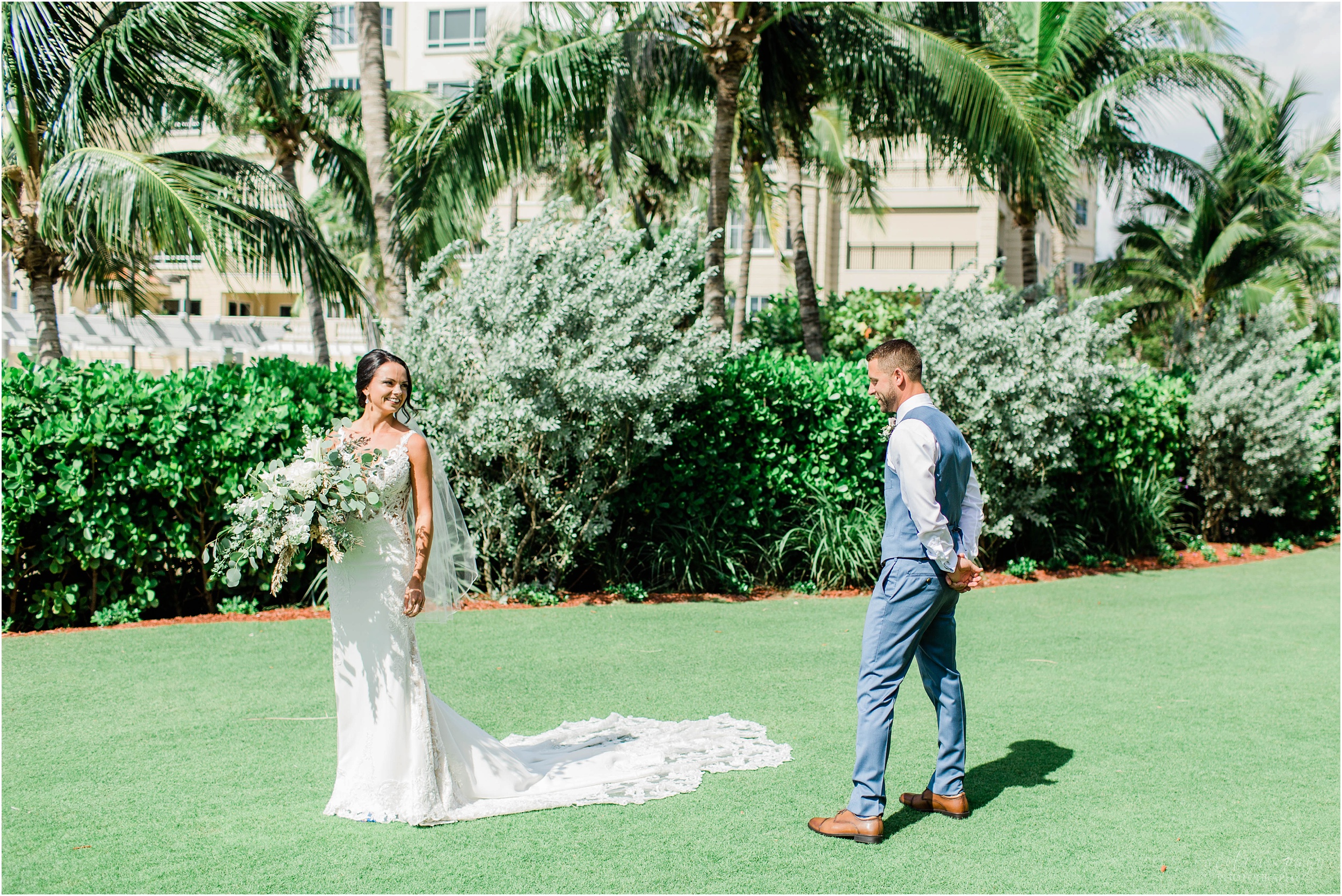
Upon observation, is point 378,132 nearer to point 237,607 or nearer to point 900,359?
point 237,607

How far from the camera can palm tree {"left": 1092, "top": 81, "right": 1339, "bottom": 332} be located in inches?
752

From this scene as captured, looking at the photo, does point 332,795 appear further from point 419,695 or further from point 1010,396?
point 1010,396

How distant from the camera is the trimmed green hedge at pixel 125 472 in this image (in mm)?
7875

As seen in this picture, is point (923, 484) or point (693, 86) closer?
point (923, 484)

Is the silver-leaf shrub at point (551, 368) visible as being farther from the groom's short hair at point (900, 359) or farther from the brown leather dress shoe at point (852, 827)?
the brown leather dress shoe at point (852, 827)

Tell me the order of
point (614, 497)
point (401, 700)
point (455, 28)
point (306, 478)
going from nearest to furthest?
point (306, 478), point (401, 700), point (614, 497), point (455, 28)

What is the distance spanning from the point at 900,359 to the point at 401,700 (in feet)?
8.71

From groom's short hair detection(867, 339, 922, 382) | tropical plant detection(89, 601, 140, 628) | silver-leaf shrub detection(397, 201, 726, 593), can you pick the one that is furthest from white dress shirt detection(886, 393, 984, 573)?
tropical plant detection(89, 601, 140, 628)

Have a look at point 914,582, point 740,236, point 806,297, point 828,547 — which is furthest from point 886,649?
point 740,236

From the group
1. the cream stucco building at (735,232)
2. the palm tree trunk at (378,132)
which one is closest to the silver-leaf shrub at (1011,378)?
the palm tree trunk at (378,132)

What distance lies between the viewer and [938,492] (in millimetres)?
4418

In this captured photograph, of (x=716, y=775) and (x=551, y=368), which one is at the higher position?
(x=551, y=368)

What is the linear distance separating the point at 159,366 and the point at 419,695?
30.3 m

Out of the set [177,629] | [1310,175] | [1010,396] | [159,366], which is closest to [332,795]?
[177,629]
